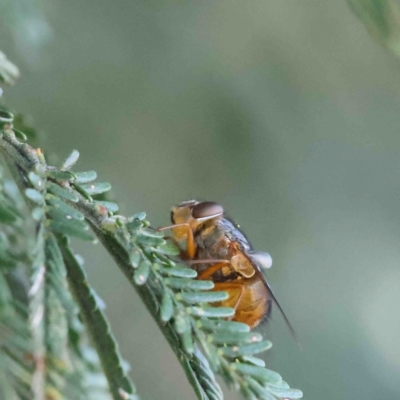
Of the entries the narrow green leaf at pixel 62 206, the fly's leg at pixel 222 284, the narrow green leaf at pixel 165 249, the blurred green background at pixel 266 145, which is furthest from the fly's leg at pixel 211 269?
the blurred green background at pixel 266 145

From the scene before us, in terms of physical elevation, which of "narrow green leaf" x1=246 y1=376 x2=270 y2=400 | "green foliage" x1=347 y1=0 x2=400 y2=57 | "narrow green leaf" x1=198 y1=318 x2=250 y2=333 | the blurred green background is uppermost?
the blurred green background

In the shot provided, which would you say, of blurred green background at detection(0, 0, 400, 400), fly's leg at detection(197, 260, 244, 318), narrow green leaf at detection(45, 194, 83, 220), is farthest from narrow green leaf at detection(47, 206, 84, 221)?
blurred green background at detection(0, 0, 400, 400)

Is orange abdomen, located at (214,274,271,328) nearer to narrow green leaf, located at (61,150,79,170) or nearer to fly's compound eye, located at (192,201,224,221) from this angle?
fly's compound eye, located at (192,201,224,221)

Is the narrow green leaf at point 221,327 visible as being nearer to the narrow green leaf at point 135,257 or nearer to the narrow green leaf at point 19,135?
the narrow green leaf at point 135,257

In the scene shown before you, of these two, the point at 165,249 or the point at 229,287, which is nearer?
the point at 165,249

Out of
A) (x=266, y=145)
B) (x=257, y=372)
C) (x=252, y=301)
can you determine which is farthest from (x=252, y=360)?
(x=266, y=145)

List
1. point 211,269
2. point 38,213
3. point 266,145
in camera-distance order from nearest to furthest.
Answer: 1. point 38,213
2. point 211,269
3. point 266,145

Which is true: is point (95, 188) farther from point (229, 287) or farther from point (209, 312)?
point (229, 287)
